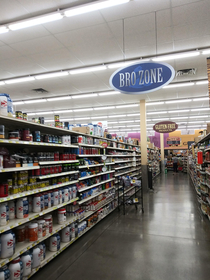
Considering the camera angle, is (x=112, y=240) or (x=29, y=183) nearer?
(x=29, y=183)

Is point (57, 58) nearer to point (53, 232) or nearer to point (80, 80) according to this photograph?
point (80, 80)

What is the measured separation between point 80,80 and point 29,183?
588 cm

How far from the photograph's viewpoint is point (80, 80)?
26.6ft

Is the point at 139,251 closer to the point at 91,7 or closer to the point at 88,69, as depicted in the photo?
the point at 91,7

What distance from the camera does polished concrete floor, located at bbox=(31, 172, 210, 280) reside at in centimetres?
294

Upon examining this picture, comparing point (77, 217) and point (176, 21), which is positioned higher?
point (176, 21)

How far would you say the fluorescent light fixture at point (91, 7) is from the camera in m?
3.83

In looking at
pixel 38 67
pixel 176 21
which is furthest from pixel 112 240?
pixel 38 67

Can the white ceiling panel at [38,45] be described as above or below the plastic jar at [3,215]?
above

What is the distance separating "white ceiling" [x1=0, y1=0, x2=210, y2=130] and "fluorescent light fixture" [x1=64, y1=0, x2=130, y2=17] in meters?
0.18

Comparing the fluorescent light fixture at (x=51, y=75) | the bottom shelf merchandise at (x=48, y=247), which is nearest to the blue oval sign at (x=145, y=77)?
the bottom shelf merchandise at (x=48, y=247)

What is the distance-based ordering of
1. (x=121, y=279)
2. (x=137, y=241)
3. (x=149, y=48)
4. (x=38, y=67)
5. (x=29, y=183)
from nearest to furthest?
(x=121, y=279), (x=29, y=183), (x=137, y=241), (x=149, y=48), (x=38, y=67)

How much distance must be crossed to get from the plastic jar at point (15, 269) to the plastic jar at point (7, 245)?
0.15 m

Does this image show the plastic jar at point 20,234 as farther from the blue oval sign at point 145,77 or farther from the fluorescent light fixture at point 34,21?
the fluorescent light fixture at point 34,21
